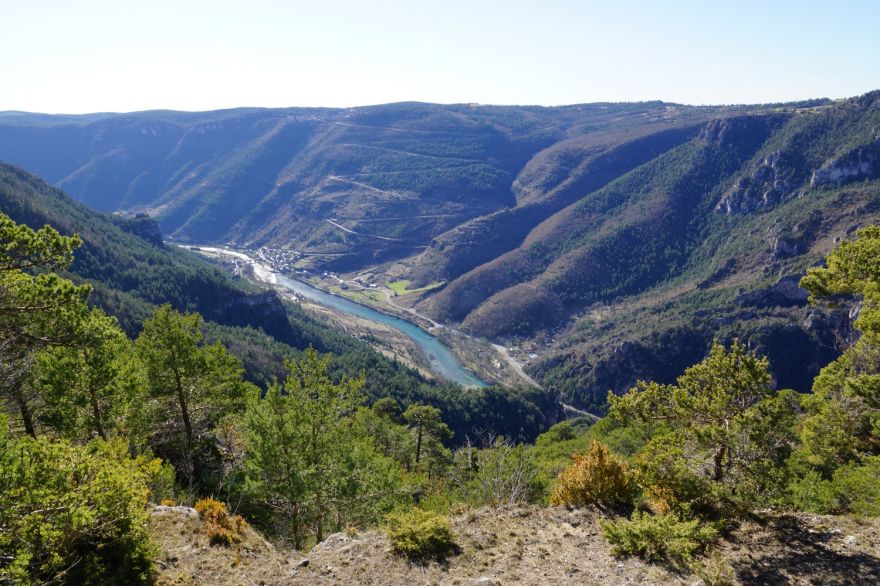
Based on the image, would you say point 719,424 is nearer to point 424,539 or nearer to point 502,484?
point 424,539

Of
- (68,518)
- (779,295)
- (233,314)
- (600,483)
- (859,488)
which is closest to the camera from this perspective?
(68,518)

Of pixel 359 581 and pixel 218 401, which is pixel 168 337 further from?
pixel 359 581

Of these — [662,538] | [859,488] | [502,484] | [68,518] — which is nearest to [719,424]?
[662,538]

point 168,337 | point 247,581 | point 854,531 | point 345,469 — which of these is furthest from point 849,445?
point 168,337

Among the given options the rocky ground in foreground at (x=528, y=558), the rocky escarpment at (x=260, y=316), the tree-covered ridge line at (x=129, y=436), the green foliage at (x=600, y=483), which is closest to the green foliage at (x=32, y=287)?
the tree-covered ridge line at (x=129, y=436)

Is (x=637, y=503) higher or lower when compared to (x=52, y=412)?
lower

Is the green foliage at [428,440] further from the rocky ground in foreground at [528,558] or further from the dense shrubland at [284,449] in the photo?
the rocky ground in foreground at [528,558]

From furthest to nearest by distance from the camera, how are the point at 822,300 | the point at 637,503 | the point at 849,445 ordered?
1. the point at 849,445
2. the point at 822,300
3. the point at 637,503

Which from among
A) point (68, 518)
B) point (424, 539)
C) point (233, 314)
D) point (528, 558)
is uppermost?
point (68, 518)
